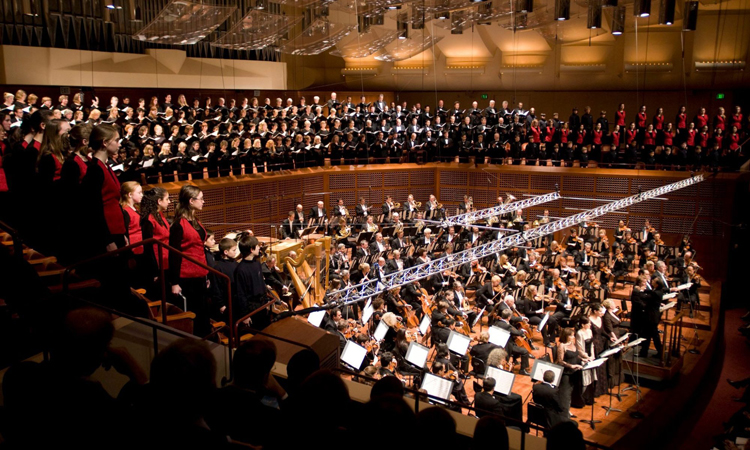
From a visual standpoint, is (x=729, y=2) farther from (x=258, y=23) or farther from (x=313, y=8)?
(x=258, y=23)

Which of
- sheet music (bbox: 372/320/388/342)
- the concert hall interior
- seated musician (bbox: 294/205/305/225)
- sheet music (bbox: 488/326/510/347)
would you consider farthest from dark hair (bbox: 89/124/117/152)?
seated musician (bbox: 294/205/305/225)

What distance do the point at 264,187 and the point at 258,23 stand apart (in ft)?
11.7

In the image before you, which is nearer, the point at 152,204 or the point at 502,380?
the point at 152,204

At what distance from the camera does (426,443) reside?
1.82 m

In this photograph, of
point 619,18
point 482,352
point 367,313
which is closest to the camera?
point 482,352

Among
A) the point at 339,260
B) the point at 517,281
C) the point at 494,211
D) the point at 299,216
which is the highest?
the point at 494,211

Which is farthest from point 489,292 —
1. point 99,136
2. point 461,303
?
point 99,136

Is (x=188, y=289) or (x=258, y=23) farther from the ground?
(x=258, y=23)

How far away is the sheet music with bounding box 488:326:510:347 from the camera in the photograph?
744 cm

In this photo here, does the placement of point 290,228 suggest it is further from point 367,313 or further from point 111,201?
point 111,201

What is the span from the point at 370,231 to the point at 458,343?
545 cm

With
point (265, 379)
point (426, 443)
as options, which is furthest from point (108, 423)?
point (426, 443)

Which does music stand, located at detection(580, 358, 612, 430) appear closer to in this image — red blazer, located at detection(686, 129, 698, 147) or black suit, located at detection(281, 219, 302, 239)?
black suit, located at detection(281, 219, 302, 239)

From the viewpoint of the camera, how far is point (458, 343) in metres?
6.92
